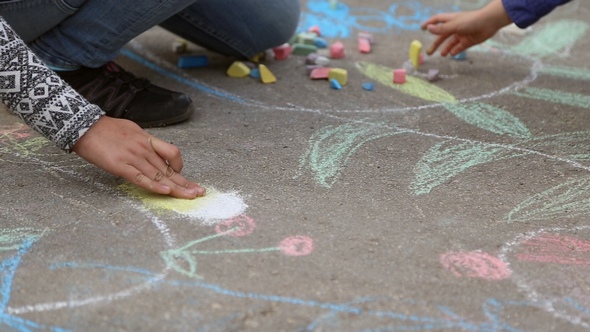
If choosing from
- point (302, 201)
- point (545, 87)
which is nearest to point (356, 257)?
point (302, 201)

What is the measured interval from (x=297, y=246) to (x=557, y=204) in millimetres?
563

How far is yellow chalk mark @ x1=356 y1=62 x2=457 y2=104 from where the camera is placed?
2078 mm

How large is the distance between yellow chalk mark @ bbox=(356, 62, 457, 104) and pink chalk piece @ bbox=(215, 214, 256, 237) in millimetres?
878

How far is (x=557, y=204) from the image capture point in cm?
149

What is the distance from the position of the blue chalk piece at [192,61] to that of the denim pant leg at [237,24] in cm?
5

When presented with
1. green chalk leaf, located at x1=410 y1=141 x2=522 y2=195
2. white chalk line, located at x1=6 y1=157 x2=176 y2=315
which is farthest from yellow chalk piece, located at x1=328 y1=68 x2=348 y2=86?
white chalk line, located at x1=6 y1=157 x2=176 y2=315

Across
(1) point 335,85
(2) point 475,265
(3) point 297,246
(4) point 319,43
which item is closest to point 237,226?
(3) point 297,246

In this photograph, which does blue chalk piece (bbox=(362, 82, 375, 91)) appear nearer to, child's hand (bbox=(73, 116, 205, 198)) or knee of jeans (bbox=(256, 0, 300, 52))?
knee of jeans (bbox=(256, 0, 300, 52))

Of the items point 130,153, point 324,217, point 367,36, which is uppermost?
point 130,153

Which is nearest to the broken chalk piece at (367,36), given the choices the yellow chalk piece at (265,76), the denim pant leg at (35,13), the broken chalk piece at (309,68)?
the broken chalk piece at (309,68)

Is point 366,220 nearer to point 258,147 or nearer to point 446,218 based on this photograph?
point 446,218

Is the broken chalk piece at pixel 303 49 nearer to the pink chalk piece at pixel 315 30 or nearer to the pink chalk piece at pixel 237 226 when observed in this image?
the pink chalk piece at pixel 315 30

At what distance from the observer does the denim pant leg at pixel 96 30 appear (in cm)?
178

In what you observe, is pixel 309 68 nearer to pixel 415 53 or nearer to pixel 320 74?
pixel 320 74
